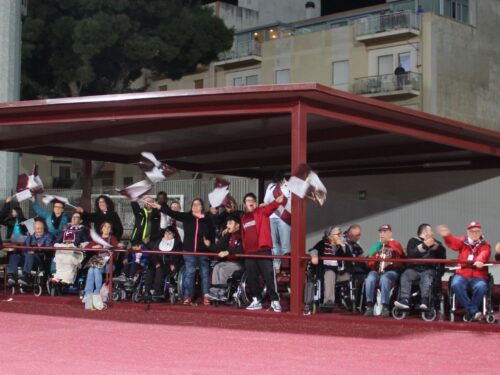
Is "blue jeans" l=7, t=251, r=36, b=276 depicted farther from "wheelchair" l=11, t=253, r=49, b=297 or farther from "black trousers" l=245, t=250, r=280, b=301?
"black trousers" l=245, t=250, r=280, b=301

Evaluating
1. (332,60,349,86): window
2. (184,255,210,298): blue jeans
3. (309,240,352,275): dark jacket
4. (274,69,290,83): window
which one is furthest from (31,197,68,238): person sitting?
(274,69,290,83): window

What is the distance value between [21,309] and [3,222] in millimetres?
3603

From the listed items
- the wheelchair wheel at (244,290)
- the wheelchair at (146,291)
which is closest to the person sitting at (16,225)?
the wheelchair at (146,291)

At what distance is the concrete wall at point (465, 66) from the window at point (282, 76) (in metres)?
8.28

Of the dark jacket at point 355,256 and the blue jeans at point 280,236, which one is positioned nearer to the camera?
the dark jacket at point 355,256

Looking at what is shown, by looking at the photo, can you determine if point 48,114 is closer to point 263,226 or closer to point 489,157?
point 263,226

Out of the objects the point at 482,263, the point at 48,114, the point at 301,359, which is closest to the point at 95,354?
the point at 301,359

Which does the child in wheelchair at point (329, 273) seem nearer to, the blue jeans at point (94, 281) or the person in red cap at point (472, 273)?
the person in red cap at point (472, 273)

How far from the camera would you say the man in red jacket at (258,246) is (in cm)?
1290

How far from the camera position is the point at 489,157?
19.3m

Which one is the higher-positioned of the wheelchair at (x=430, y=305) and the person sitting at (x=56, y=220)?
the person sitting at (x=56, y=220)

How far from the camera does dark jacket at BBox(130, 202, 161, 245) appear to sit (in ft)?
49.5

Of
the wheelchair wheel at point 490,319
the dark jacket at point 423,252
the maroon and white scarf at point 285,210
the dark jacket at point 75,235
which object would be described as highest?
the maroon and white scarf at point 285,210

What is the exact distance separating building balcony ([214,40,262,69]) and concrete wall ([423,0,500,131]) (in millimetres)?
10387
